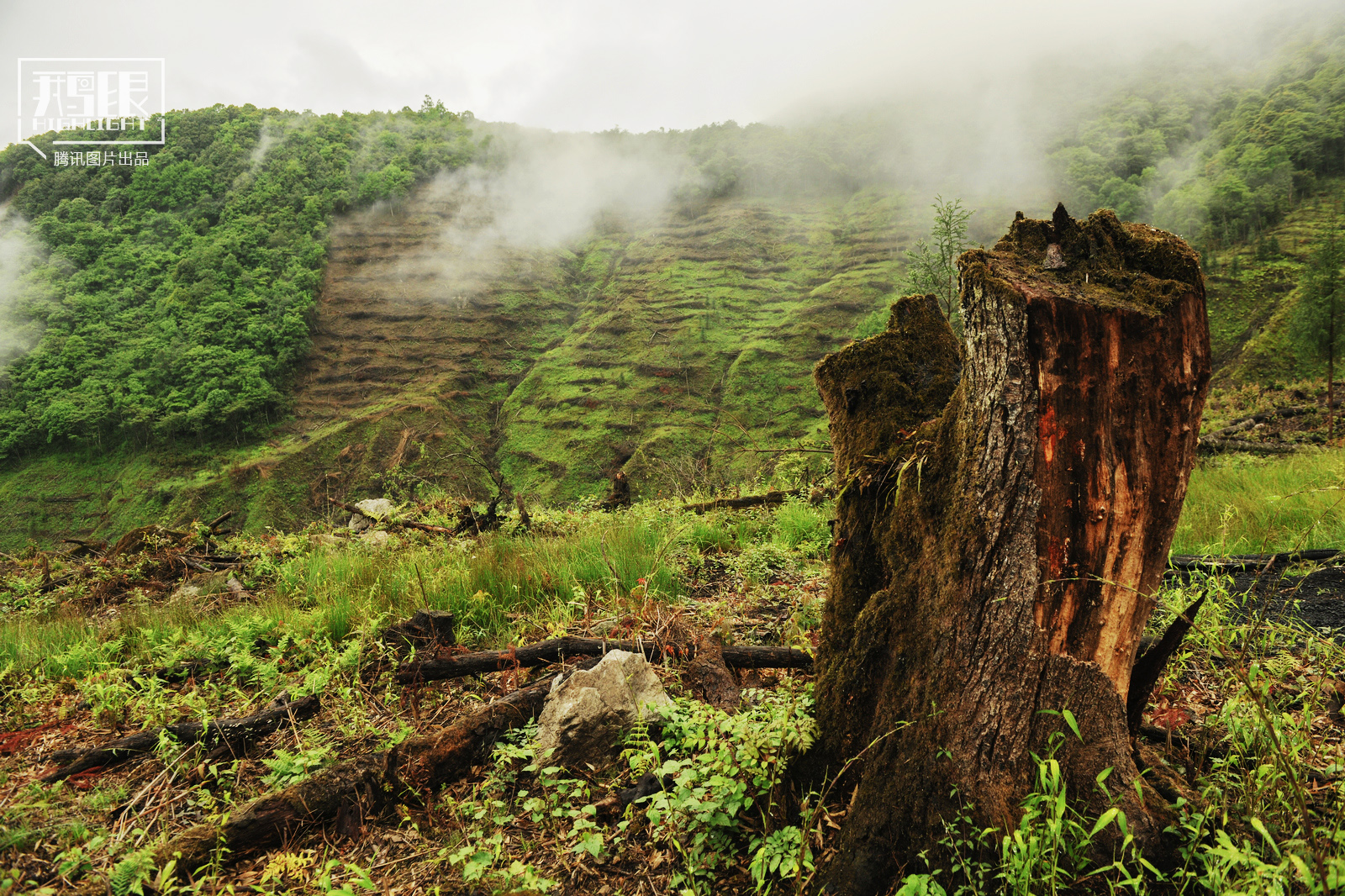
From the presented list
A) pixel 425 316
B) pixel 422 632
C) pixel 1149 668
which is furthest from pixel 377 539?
pixel 425 316

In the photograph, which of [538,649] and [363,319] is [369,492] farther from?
[538,649]

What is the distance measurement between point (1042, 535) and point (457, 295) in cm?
9210

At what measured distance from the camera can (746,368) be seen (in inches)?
2493

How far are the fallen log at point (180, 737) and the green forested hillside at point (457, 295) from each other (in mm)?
35873

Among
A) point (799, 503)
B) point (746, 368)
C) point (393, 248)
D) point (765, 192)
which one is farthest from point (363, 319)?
point (799, 503)

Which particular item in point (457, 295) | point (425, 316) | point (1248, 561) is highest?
point (457, 295)

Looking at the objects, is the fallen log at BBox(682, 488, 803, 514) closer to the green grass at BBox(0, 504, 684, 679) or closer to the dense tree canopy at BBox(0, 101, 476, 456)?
the green grass at BBox(0, 504, 684, 679)

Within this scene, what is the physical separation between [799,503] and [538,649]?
4740 millimetres

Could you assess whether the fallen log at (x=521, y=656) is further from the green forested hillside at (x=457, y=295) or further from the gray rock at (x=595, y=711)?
the green forested hillside at (x=457, y=295)

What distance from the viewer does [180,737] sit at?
3.01 meters

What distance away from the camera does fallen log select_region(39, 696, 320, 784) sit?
2.92m

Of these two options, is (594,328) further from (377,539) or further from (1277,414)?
(377,539)

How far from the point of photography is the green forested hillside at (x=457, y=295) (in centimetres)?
5622

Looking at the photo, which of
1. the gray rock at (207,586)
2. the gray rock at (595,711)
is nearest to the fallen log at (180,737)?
the gray rock at (595,711)
